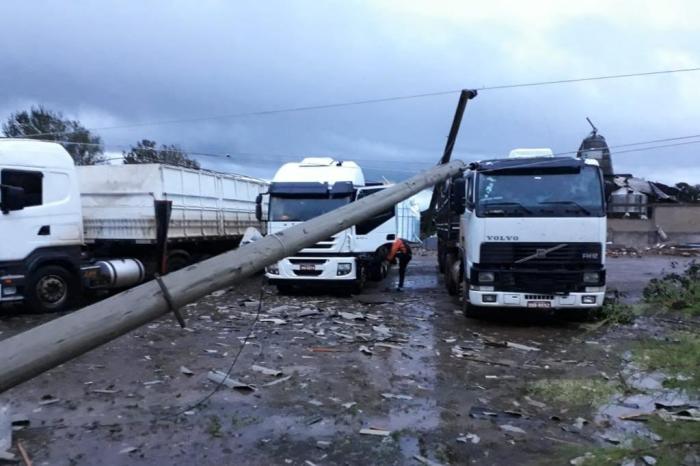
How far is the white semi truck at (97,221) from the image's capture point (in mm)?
10734

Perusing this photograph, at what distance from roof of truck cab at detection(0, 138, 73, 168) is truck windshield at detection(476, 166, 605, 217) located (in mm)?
8089

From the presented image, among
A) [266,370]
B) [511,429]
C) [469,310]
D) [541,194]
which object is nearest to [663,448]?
[511,429]

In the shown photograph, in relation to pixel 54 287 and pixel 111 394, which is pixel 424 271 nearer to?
pixel 54 287

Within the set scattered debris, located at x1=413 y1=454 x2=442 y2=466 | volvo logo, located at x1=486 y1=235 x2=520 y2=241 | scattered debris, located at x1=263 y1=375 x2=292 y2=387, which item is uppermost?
volvo logo, located at x1=486 y1=235 x2=520 y2=241

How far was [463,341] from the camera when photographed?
9219 millimetres

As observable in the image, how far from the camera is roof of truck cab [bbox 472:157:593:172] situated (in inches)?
392

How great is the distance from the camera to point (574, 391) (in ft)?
21.3

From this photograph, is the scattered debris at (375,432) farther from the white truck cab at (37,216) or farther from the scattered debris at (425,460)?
the white truck cab at (37,216)

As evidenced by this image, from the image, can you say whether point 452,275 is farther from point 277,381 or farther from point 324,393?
point 324,393

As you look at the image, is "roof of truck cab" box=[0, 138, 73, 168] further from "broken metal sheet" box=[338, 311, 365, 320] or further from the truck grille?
the truck grille

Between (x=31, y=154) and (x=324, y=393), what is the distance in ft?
26.1

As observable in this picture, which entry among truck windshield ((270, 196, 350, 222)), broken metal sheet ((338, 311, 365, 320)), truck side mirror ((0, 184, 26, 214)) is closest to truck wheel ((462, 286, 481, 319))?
broken metal sheet ((338, 311, 365, 320))

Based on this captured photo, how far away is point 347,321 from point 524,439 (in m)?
5.86

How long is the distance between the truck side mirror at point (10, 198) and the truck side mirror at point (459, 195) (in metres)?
8.08
